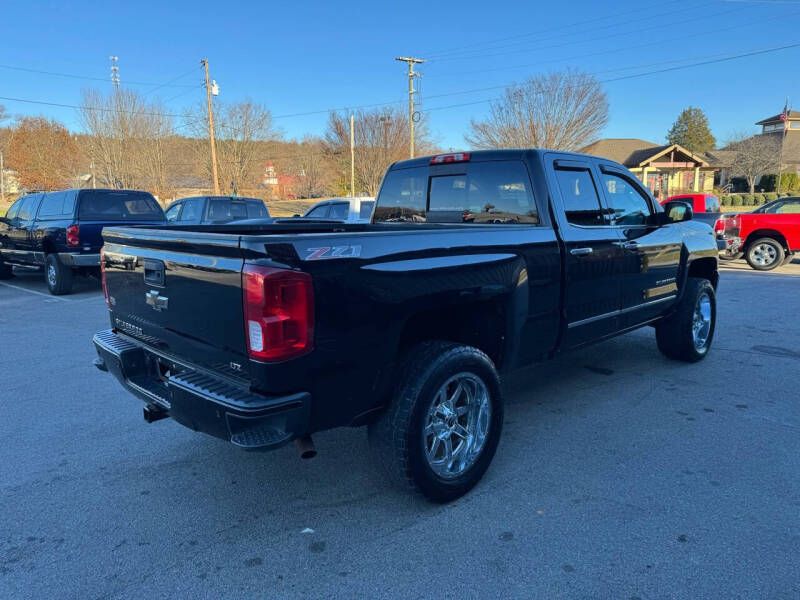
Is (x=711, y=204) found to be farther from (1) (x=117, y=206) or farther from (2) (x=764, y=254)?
(1) (x=117, y=206)

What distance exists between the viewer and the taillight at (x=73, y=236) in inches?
373

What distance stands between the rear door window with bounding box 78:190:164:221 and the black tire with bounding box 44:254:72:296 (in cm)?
97

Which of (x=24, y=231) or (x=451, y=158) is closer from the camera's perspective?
(x=451, y=158)

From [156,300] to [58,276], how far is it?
8.40 metres

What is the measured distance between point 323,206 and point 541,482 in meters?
10.9

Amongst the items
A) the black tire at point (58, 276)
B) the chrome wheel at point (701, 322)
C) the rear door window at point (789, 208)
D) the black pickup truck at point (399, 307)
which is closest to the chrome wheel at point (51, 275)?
the black tire at point (58, 276)

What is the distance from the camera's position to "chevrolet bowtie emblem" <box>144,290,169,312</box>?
283 cm

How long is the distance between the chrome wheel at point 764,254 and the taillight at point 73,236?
15092 millimetres

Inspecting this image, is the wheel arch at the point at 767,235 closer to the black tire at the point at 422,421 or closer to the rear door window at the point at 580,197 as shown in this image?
the rear door window at the point at 580,197

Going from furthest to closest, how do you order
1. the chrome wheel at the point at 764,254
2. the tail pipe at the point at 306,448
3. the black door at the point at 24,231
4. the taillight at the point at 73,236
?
the chrome wheel at the point at 764,254 → the black door at the point at 24,231 → the taillight at the point at 73,236 → the tail pipe at the point at 306,448

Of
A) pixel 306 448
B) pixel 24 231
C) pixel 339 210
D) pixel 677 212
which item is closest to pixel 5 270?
pixel 24 231

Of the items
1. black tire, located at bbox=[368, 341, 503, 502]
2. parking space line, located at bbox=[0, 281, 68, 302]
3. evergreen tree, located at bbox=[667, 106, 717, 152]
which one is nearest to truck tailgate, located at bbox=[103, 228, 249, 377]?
black tire, located at bbox=[368, 341, 503, 502]

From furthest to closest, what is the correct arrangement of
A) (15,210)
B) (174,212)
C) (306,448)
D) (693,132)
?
(693,132) < (174,212) < (15,210) < (306,448)

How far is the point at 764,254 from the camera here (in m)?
13.2
